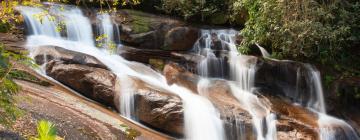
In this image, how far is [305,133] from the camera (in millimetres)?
9266

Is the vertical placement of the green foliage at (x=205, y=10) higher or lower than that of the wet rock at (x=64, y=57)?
higher

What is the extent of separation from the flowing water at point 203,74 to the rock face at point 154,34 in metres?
0.34

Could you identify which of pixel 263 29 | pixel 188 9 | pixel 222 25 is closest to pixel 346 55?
pixel 263 29

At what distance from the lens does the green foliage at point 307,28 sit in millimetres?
11586

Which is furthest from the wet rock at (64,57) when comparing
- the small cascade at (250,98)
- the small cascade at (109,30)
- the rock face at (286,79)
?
the rock face at (286,79)

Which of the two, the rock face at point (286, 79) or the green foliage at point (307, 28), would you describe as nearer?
the green foliage at point (307, 28)

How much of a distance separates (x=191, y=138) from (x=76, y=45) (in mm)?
5609

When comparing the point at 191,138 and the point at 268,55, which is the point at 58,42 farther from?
the point at 268,55

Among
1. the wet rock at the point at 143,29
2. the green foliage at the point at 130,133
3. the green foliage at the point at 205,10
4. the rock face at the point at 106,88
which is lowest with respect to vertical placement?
the green foliage at the point at 130,133

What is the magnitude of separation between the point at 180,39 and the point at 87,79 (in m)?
4.50

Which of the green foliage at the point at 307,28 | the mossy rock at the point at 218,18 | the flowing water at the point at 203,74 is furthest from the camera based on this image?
the mossy rock at the point at 218,18

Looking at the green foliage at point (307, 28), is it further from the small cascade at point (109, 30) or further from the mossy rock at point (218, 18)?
the small cascade at point (109, 30)

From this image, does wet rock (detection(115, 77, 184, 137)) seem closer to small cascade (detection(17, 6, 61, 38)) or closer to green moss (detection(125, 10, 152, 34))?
green moss (detection(125, 10, 152, 34))

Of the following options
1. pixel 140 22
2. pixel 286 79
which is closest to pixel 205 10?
pixel 140 22
